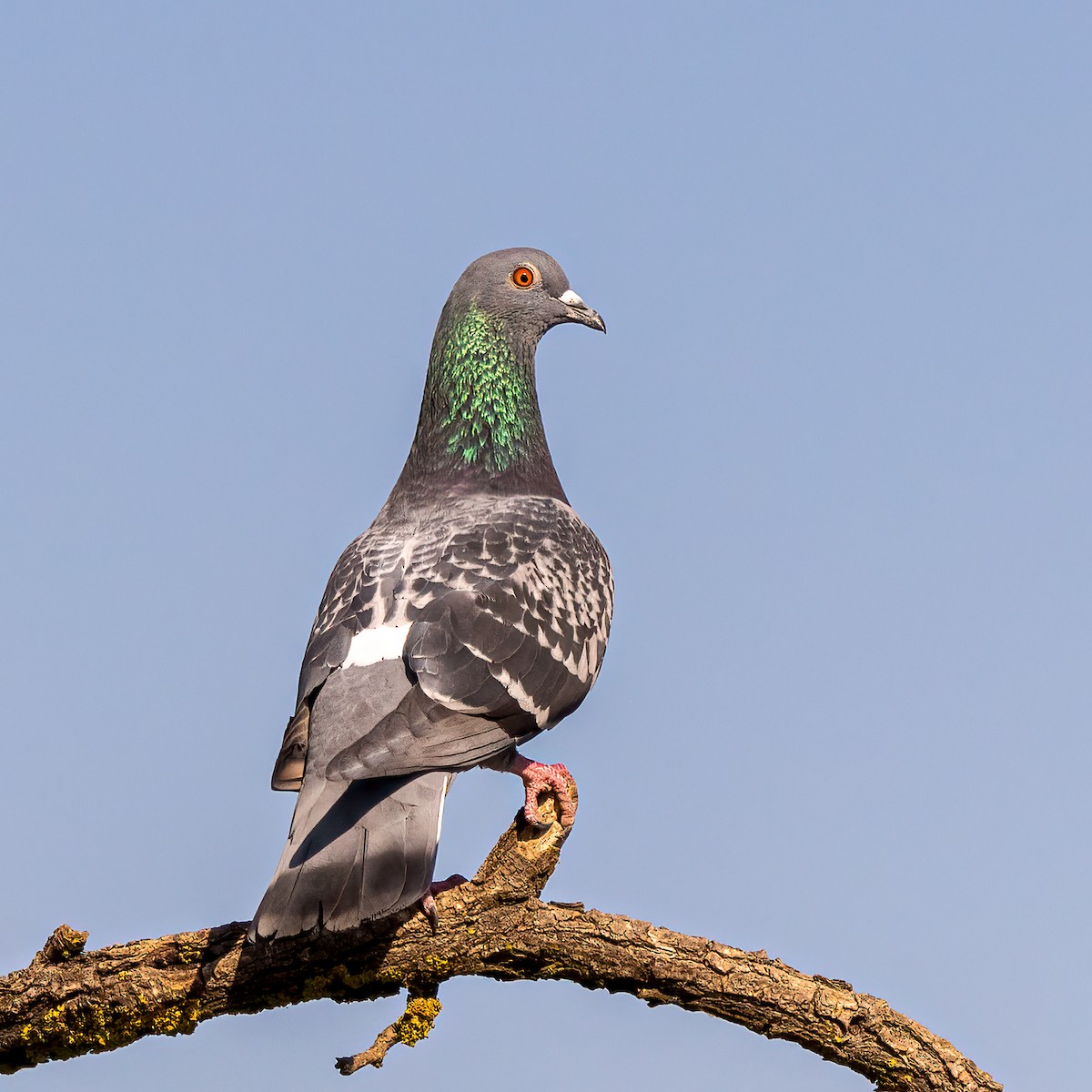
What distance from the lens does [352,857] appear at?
688 cm

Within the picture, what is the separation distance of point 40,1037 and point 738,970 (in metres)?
3.54

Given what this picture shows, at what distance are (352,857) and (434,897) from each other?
2.77 ft

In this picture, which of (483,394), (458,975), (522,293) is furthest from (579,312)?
(458,975)

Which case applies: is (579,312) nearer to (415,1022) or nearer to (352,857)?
(352,857)

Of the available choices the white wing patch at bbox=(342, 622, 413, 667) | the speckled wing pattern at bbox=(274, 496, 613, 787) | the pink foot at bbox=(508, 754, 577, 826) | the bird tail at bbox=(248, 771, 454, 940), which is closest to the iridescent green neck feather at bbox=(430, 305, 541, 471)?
the speckled wing pattern at bbox=(274, 496, 613, 787)

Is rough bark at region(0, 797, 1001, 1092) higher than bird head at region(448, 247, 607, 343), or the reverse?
bird head at region(448, 247, 607, 343)

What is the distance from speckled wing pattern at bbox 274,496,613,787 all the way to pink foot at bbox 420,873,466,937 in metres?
0.70

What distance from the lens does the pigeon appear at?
22.9 feet

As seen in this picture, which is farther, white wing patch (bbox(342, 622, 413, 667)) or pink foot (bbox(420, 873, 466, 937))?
white wing patch (bbox(342, 622, 413, 667))

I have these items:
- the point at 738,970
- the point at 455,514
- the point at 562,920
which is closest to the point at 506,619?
the point at 455,514

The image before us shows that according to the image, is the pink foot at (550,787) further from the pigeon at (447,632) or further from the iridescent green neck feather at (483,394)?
the iridescent green neck feather at (483,394)

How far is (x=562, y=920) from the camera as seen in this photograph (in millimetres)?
7559

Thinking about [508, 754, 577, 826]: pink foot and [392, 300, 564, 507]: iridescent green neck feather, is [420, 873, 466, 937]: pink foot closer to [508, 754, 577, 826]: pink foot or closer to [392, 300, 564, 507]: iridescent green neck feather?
[508, 754, 577, 826]: pink foot

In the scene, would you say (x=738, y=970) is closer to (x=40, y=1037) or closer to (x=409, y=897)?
(x=409, y=897)
